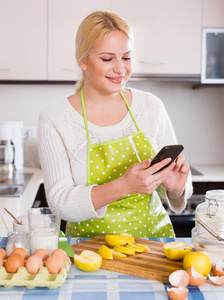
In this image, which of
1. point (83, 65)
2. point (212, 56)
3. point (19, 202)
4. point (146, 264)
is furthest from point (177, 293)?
point (212, 56)

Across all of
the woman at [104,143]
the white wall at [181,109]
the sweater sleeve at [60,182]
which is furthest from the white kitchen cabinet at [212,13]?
the sweater sleeve at [60,182]

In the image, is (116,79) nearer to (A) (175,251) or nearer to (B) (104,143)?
(B) (104,143)

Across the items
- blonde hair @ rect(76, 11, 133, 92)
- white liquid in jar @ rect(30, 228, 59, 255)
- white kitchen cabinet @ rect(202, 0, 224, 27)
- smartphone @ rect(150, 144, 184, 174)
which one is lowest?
white liquid in jar @ rect(30, 228, 59, 255)

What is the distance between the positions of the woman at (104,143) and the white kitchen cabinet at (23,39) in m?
1.15

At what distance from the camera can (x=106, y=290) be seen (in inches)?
36.8

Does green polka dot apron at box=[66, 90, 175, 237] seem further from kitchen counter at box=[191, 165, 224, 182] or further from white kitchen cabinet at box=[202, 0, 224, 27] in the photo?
white kitchen cabinet at box=[202, 0, 224, 27]

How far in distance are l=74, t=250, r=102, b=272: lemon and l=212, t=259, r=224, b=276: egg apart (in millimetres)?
270

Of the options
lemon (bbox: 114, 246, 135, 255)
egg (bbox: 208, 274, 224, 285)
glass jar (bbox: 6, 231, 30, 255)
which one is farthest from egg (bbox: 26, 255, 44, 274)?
egg (bbox: 208, 274, 224, 285)

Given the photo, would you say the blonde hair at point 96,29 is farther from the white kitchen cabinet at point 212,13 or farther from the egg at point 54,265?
the white kitchen cabinet at point 212,13

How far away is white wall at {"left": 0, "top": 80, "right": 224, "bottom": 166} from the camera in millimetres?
3012

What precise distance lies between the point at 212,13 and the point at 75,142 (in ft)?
5.41

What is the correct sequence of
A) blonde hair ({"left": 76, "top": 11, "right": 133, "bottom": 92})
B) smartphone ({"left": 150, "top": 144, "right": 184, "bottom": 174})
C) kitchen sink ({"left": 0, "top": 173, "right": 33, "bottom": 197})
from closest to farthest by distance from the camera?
smartphone ({"left": 150, "top": 144, "right": 184, "bottom": 174}) → blonde hair ({"left": 76, "top": 11, "right": 133, "bottom": 92}) → kitchen sink ({"left": 0, "top": 173, "right": 33, "bottom": 197})

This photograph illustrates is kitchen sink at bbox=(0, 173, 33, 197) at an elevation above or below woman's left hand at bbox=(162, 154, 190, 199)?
below

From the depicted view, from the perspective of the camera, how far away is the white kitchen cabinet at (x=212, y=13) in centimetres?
271
